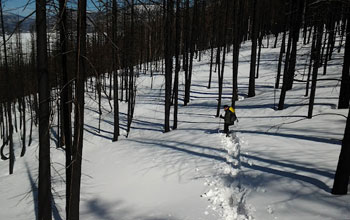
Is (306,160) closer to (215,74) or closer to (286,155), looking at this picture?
(286,155)

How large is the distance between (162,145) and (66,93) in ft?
21.9

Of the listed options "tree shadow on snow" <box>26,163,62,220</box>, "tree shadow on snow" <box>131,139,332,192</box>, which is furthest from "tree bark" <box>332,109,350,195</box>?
"tree shadow on snow" <box>26,163,62,220</box>

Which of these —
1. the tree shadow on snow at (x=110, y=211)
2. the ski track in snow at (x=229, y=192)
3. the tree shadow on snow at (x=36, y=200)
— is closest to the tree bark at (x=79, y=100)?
the tree shadow on snow at (x=110, y=211)

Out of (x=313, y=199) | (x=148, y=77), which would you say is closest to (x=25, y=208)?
(x=313, y=199)

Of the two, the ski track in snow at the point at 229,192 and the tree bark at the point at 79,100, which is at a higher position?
the tree bark at the point at 79,100

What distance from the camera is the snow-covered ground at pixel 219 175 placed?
5.66m

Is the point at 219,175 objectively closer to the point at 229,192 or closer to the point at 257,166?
the point at 229,192

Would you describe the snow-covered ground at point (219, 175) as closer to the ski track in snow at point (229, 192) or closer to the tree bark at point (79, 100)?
the ski track in snow at point (229, 192)

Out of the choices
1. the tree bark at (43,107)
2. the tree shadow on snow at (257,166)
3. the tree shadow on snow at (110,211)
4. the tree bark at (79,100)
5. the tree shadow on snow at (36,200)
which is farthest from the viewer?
the tree shadow on snow at (36,200)

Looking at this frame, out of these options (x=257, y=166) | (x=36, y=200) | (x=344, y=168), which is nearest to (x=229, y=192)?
(x=257, y=166)

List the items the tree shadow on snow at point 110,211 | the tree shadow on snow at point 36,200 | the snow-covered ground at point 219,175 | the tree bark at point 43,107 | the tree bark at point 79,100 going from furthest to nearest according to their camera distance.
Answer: the tree shadow on snow at point 36,200 → the tree shadow on snow at point 110,211 → the snow-covered ground at point 219,175 → the tree bark at point 43,107 → the tree bark at point 79,100

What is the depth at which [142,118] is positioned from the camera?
886 inches

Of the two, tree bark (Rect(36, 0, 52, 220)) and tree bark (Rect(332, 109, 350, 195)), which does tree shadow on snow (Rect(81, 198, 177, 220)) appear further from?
tree bark (Rect(332, 109, 350, 195))

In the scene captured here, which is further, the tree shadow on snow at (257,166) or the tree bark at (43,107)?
the tree shadow on snow at (257,166)
